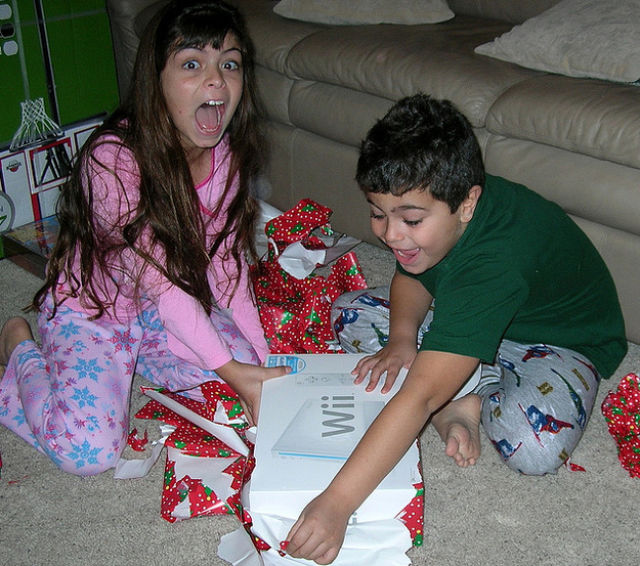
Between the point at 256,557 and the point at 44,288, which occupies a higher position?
the point at 44,288

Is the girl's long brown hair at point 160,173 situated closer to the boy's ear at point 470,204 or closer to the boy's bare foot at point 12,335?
the boy's bare foot at point 12,335

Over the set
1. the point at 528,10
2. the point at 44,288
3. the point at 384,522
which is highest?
the point at 528,10

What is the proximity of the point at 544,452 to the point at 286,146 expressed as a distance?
3.41 feet

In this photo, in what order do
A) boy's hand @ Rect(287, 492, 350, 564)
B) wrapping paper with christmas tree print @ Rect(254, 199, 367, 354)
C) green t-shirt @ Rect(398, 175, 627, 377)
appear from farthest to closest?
wrapping paper with christmas tree print @ Rect(254, 199, 367, 354) < green t-shirt @ Rect(398, 175, 627, 377) < boy's hand @ Rect(287, 492, 350, 564)

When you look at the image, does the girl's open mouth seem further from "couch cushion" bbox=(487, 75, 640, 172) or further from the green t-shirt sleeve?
"couch cushion" bbox=(487, 75, 640, 172)

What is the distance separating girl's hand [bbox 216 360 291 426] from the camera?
1.22 metres

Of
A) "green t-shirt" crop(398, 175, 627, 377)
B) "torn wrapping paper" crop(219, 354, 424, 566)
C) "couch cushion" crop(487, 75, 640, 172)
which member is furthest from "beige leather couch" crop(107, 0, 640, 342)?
"torn wrapping paper" crop(219, 354, 424, 566)

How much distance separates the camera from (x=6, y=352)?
1.46m

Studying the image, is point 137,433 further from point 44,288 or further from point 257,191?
point 257,191

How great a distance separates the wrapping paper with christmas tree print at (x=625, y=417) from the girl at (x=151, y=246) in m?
0.54

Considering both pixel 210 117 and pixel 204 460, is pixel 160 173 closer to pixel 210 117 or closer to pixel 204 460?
Answer: pixel 210 117

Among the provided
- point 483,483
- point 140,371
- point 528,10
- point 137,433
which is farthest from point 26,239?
point 528,10

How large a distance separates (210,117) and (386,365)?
475 mm

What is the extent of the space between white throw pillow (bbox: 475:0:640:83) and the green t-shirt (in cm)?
48
